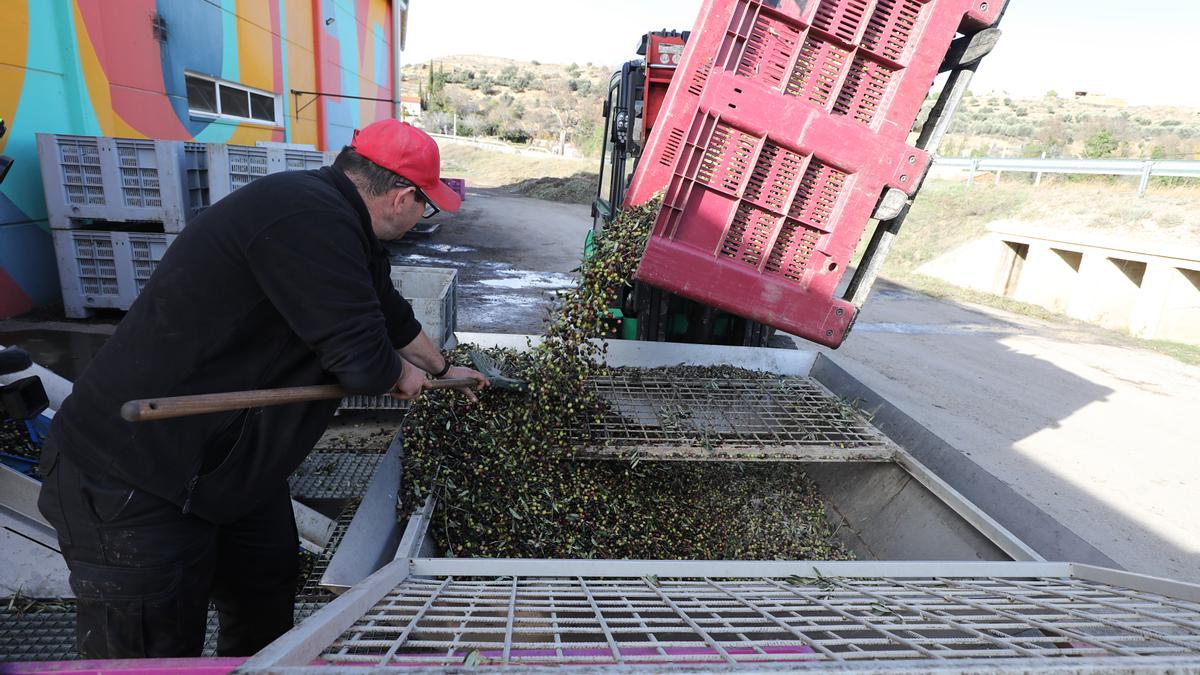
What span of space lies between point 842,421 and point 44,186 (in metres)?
7.02

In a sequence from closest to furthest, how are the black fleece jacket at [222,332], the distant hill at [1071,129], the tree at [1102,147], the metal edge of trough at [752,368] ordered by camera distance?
the black fleece jacket at [222,332], the metal edge of trough at [752,368], the tree at [1102,147], the distant hill at [1071,129]

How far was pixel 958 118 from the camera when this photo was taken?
41469 mm

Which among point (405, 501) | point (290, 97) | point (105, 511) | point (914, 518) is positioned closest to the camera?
point (105, 511)

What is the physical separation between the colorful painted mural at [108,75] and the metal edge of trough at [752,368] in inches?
192

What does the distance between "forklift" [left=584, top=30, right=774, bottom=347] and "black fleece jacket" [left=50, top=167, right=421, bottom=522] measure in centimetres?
294

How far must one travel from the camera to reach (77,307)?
6016mm

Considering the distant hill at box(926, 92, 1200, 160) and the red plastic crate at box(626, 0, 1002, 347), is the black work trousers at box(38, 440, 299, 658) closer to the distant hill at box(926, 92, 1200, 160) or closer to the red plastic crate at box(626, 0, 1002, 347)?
the red plastic crate at box(626, 0, 1002, 347)

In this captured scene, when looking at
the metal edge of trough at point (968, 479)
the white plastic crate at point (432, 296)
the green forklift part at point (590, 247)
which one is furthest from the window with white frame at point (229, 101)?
the metal edge of trough at point (968, 479)

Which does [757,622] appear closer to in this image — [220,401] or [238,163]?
[220,401]

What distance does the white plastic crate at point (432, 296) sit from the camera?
13.7ft

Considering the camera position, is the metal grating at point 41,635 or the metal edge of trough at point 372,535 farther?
the metal grating at point 41,635

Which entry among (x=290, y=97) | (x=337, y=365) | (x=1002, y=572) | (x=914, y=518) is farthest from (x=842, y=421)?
(x=290, y=97)

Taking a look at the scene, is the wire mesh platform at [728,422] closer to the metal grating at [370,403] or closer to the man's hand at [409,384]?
the man's hand at [409,384]

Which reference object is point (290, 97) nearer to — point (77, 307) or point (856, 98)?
point (77, 307)
